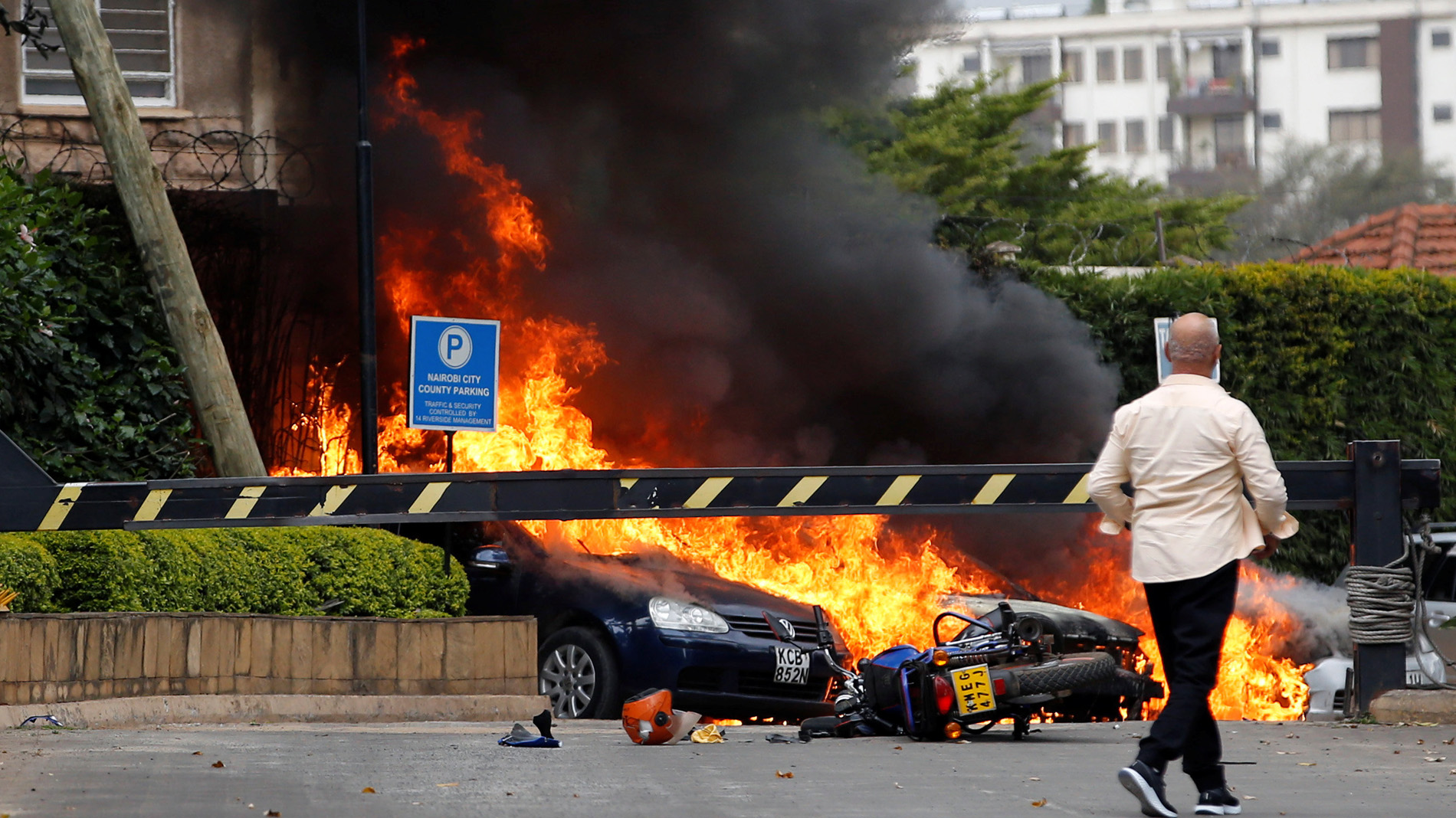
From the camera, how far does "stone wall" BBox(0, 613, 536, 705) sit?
8.38m

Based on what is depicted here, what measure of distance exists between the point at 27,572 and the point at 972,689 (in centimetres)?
458

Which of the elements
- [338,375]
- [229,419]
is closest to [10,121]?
[338,375]

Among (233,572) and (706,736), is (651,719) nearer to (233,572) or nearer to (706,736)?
(706,736)

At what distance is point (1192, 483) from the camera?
5582 mm

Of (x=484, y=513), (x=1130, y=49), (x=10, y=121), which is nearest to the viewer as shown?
(x=484, y=513)

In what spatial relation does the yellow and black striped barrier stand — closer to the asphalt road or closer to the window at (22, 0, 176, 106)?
the asphalt road

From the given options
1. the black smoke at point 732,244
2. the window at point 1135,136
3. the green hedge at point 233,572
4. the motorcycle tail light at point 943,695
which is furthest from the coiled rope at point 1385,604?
the window at point 1135,136

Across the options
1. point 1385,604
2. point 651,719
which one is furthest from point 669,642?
point 1385,604

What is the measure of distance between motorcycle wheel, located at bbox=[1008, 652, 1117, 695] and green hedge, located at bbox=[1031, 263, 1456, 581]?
8.93 metres

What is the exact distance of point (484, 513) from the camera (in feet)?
28.4

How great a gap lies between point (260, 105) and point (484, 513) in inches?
357

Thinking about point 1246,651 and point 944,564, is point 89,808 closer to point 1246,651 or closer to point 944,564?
point 944,564

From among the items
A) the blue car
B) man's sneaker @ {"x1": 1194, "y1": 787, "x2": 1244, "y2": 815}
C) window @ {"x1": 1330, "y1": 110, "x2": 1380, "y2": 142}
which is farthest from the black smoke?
window @ {"x1": 1330, "y1": 110, "x2": 1380, "y2": 142}

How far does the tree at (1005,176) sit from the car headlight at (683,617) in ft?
64.2
